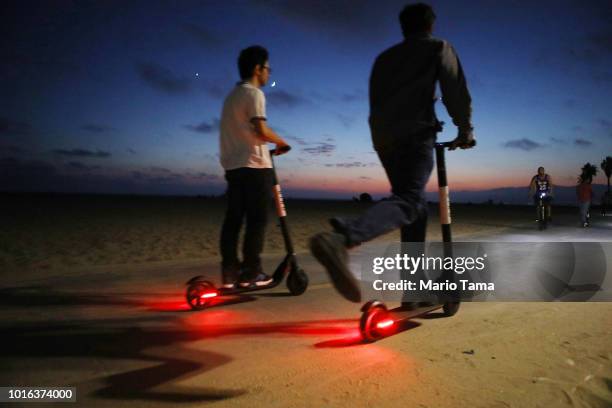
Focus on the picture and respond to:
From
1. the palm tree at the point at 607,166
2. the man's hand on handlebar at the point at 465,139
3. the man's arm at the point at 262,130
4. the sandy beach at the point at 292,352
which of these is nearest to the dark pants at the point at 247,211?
the man's arm at the point at 262,130

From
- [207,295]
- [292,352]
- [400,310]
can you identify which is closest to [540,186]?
[400,310]

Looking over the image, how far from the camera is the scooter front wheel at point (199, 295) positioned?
11.6 feet

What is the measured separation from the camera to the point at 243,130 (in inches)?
142

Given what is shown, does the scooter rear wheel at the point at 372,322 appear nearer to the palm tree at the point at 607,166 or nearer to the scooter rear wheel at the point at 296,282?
the scooter rear wheel at the point at 296,282

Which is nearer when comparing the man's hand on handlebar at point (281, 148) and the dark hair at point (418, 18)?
the dark hair at point (418, 18)

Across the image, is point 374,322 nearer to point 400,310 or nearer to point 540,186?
point 400,310

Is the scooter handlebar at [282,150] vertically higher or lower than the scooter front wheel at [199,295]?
higher

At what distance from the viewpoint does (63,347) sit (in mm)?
2617

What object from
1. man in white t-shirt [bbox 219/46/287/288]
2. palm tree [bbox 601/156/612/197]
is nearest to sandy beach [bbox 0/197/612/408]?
man in white t-shirt [bbox 219/46/287/288]

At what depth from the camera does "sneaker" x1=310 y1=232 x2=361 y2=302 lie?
7.02 feet

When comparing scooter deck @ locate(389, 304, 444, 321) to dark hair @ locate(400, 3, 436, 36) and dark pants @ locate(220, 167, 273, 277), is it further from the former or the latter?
dark hair @ locate(400, 3, 436, 36)

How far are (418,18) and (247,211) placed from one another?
7.14 feet

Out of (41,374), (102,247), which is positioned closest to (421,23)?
(41,374)

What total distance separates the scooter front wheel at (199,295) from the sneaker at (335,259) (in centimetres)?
174
